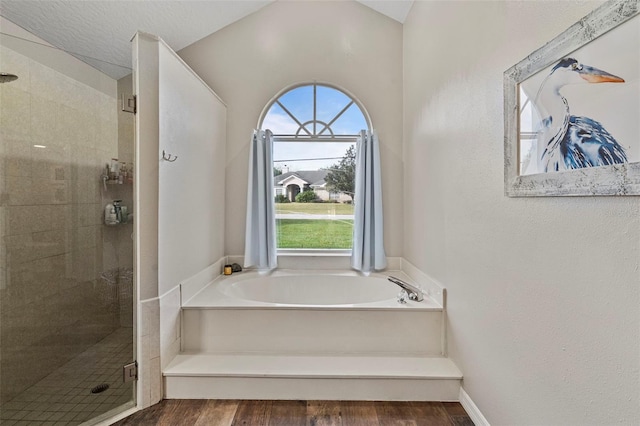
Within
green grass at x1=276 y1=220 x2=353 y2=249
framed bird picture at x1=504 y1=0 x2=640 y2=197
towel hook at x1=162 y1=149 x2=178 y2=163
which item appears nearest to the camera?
framed bird picture at x1=504 y1=0 x2=640 y2=197

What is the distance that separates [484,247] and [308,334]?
3.94 feet

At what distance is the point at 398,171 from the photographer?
9.58 ft

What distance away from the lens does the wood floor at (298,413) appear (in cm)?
163

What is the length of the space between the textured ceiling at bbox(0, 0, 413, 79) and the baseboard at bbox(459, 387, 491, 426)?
2637mm

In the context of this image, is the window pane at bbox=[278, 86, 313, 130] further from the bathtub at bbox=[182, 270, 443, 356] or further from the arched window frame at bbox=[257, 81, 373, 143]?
the bathtub at bbox=[182, 270, 443, 356]

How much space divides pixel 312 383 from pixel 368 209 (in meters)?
1.53

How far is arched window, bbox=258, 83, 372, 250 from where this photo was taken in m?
3.04

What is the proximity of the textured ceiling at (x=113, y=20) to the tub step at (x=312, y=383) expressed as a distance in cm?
183

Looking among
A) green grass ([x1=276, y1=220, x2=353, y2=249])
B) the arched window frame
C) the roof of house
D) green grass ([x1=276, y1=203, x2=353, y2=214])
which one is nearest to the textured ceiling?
the arched window frame

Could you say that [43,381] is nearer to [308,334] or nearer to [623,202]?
[308,334]

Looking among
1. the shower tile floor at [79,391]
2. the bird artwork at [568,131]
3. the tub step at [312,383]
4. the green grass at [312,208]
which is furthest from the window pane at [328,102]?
the shower tile floor at [79,391]

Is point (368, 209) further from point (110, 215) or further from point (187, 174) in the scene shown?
point (110, 215)

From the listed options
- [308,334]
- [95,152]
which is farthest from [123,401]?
[95,152]

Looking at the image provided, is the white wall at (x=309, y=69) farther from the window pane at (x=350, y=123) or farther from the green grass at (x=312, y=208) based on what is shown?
the green grass at (x=312, y=208)
